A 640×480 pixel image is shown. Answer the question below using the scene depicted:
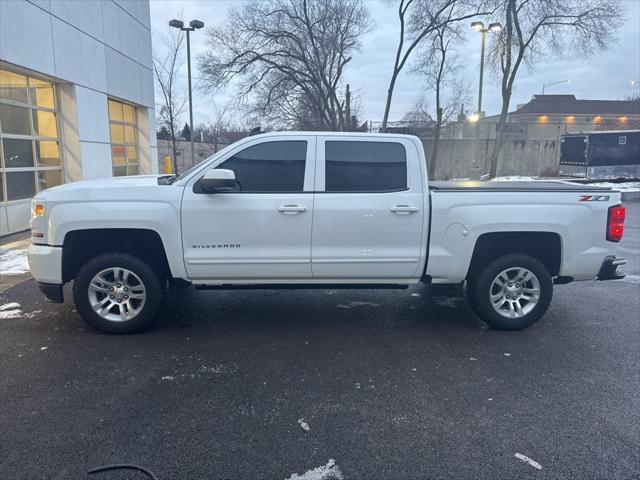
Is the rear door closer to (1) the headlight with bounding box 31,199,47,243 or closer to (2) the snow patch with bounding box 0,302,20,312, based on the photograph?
(1) the headlight with bounding box 31,199,47,243

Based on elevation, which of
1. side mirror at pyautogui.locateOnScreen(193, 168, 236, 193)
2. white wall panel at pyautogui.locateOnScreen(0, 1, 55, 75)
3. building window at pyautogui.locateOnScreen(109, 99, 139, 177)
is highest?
white wall panel at pyautogui.locateOnScreen(0, 1, 55, 75)

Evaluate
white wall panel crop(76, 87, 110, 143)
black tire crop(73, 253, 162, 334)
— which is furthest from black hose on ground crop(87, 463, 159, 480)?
white wall panel crop(76, 87, 110, 143)

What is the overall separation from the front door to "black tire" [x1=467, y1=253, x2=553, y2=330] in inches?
68.3

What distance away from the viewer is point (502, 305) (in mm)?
4949

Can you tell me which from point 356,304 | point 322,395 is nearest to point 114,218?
point 322,395

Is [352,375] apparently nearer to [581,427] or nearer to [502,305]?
[581,427]

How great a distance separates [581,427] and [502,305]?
185 centimetres

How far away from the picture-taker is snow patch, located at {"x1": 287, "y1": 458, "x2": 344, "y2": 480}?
2.67 m

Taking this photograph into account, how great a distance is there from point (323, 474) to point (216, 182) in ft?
8.90

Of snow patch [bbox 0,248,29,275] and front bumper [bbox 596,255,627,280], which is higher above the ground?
front bumper [bbox 596,255,627,280]

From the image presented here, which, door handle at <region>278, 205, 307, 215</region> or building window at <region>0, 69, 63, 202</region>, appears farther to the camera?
building window at <region>0, 69, 63, 202</region>

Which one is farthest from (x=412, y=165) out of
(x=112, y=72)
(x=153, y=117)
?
(x=153, y=117)

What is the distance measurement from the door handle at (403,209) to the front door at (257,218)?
2.67ft

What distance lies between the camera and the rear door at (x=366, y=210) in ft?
15.3
